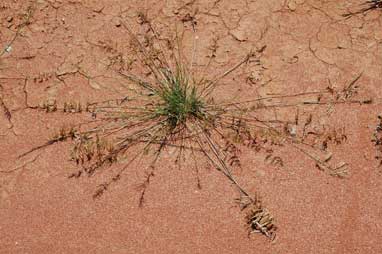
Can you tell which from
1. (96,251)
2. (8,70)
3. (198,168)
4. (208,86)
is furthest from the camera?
(8,70)

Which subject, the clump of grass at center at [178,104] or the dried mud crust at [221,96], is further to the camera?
the clump of grass at center at [178,104]

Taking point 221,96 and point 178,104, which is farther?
point 221,96

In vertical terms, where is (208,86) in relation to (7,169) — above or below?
above

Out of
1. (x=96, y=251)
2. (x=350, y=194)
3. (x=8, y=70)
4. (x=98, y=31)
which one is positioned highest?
(x=98, y=31)

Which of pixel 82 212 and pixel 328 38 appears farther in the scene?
pixel 328 38

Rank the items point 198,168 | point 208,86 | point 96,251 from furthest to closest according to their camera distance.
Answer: point 208,86
point 198,168
point 96,251

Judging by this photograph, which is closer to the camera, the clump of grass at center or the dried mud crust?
the dried mud crust

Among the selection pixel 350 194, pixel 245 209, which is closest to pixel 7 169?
pixel 245 209

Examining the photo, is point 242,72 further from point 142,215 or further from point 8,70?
point 8,70
